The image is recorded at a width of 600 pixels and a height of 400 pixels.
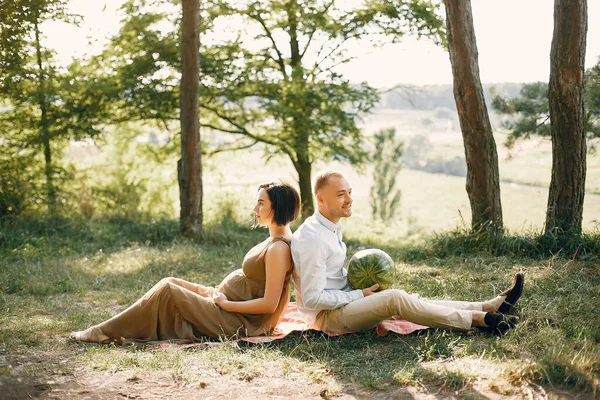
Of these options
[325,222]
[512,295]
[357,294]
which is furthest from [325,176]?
[512,295]

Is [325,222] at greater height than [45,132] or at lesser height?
lesser

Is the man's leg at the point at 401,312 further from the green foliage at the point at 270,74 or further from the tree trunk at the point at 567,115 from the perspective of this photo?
the green foliage at the point at 270,74

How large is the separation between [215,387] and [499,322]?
227cm

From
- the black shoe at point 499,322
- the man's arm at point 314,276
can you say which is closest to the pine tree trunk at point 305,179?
the man's arm at point 314,276

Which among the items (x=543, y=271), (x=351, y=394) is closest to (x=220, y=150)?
(x=543, y=271)

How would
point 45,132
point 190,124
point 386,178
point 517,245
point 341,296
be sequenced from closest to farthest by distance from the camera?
point 341,296 < point 517,245 < point 190,124 < point 45,132 < point 386,178

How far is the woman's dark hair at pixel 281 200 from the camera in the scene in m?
5.39

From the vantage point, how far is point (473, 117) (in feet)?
30.0

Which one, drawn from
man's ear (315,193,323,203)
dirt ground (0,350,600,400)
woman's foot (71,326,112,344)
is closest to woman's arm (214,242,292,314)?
man's ear (315,193,323,203)

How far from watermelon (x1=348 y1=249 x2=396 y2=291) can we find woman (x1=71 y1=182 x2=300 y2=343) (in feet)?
1.82

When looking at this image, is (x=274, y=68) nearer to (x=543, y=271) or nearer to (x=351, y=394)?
(x=543, y=271)

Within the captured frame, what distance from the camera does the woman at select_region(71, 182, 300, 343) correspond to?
5.42 m

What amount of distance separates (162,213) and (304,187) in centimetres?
383

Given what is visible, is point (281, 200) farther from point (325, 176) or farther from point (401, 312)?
point (401, 312)
